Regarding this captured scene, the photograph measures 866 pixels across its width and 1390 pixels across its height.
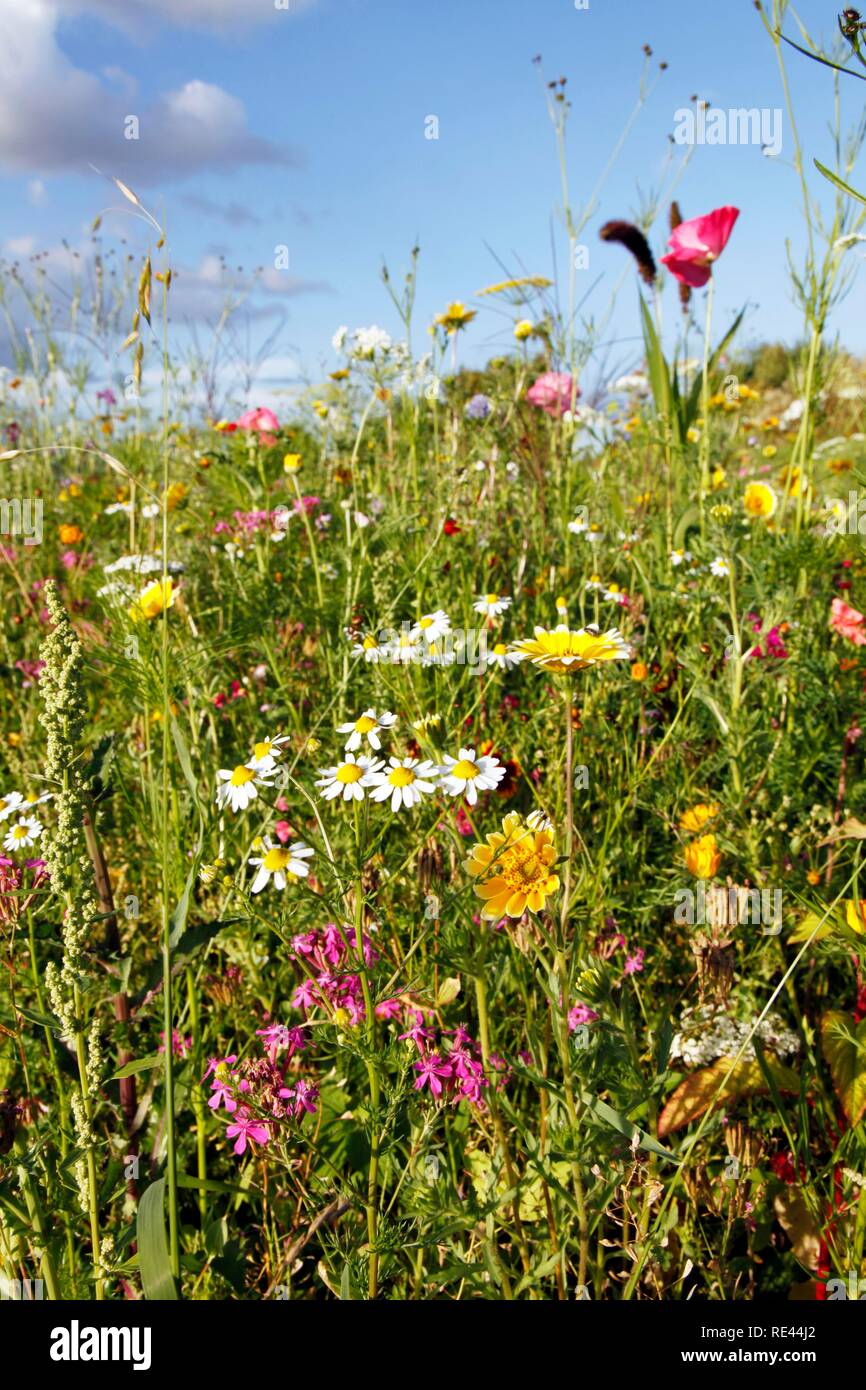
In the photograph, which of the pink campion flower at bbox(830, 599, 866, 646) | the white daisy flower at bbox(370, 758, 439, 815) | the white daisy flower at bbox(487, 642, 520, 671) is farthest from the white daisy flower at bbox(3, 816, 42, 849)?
the pink campion flower at bbox(830, 599, 866, 646)

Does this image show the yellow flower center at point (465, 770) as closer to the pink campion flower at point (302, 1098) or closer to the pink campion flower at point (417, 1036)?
the pink campion flower at point (417, 1036)

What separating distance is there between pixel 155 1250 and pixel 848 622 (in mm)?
1873

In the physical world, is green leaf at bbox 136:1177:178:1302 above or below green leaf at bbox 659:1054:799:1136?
above

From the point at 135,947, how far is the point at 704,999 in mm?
1054

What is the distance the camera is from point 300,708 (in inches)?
80.1

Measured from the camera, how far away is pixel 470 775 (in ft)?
3.79

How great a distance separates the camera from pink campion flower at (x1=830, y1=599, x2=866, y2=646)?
203cm

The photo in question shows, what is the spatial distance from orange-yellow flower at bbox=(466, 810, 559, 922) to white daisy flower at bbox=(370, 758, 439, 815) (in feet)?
0.37

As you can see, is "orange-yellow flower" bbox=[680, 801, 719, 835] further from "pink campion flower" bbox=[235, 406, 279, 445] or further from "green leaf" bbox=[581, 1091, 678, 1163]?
"pink campion flower" bbox=[235, 406, 279, 445]

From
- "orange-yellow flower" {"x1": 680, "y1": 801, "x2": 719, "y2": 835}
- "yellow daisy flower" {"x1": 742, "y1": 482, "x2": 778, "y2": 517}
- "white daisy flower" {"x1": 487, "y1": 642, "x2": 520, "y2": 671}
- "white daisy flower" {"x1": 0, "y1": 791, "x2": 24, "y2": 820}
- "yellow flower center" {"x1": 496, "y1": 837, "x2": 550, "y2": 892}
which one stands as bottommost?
"orange-yellow flower" {"x1": 680, "y1": 801, "x2": 719, "y2": 835}
